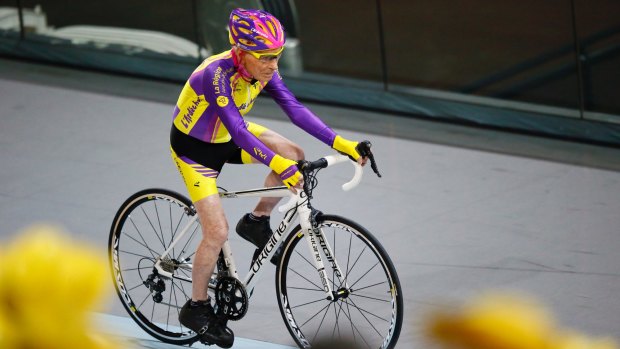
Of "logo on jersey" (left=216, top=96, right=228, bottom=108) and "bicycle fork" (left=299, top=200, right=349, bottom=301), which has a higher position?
"logo on jersey" (left=216, top=96, right=228, bottom=108)

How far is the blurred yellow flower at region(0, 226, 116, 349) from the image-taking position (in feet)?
1.79

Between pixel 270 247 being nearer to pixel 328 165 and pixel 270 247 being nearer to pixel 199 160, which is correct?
pixel 199 160

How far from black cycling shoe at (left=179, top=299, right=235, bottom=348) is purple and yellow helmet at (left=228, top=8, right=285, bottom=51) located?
4.27 feet

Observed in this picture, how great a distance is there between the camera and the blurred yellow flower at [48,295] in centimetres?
55

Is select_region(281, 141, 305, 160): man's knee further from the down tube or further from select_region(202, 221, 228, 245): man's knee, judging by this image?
select_region(202, 221, 228, 245): man's knee

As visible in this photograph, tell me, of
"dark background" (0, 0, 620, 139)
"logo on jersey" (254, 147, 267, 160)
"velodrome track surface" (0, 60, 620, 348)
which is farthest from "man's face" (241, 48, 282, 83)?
"dark background" (0, 0, 620, 139)

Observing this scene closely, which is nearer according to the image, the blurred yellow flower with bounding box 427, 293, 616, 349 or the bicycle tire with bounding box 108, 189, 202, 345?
the blurred yellow flower with bounding box 427, 293, 616, 349

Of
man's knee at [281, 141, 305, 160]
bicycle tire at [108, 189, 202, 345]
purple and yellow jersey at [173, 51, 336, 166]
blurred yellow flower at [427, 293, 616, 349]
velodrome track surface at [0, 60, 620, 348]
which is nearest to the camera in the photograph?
blurred yellow flower at [427, 293, 616, 349]

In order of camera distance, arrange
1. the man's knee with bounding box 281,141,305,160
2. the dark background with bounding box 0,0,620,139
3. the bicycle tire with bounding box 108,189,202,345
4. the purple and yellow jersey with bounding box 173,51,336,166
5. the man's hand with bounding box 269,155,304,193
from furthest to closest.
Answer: the dark background with bounding box 0,0,620,139
the bicycle tire with bounding box 108,189,202,345
the man's knee with bounding box 281,141,305,160
the purple and yellow jersey with bounding box 173,51,336,166
the man's hand with bounding box 269,155,304,193

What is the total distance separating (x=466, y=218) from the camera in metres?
7.11

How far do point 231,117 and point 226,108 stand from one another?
0.16ft

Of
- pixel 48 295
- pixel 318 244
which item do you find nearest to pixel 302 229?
pixel 318 244

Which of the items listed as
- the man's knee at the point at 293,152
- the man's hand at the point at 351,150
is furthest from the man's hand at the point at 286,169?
the man's knee at the point at 293,152

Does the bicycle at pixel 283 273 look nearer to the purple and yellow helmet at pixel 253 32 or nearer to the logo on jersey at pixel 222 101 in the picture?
the logo on jersey at pixel 222 101
